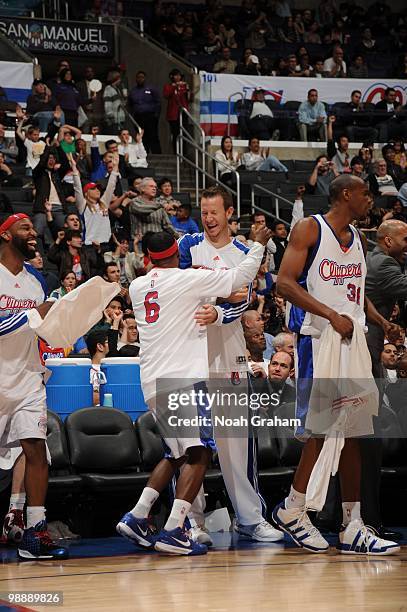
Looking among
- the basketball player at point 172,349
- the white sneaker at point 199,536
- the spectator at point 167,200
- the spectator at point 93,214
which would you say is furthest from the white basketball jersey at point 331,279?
the spectator at point 167,200

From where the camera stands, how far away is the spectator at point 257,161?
18.9 m

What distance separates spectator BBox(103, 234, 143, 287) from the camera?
13844 millimetres

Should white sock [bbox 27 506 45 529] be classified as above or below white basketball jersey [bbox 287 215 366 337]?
below

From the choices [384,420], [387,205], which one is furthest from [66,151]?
[384,420]

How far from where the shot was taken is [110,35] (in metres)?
21.7

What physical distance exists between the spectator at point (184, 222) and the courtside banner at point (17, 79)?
198 inches

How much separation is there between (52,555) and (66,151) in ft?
31.9

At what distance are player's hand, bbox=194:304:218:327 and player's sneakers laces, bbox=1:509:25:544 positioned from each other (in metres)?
1.77

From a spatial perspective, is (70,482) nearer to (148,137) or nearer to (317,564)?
(317,564)

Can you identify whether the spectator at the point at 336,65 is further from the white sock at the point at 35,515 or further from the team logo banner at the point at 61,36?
the white sock at the point at 35,515

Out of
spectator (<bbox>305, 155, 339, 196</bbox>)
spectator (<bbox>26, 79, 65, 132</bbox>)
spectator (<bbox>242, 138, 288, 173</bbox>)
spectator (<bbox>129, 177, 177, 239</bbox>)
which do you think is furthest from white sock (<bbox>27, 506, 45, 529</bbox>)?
spectator (<bbox>242, 138, 288, 173</bbox>)

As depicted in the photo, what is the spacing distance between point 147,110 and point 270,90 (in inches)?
104

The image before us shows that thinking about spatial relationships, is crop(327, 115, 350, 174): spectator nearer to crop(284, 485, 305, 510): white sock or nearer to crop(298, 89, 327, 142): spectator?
crop(298, 89, 327, 142): spectator

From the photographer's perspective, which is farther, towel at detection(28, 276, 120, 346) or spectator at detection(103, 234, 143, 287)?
spectator at detection(103, 234, 143, 287)
